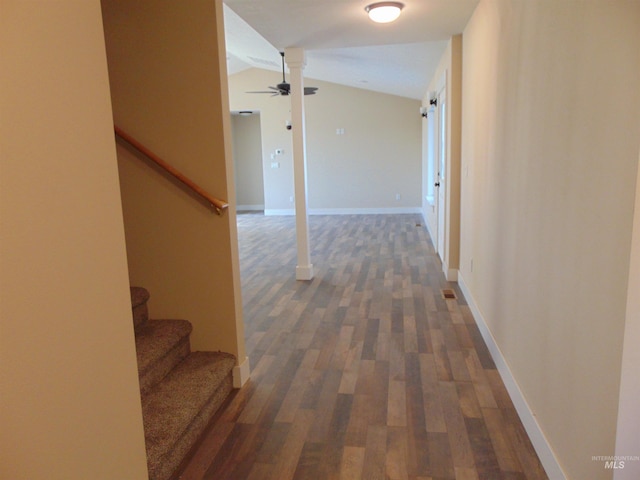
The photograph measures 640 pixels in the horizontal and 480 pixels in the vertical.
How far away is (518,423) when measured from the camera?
2.31 m

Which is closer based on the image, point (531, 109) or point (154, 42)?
point (531, 109)

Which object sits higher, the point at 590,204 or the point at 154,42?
the point at 154,42

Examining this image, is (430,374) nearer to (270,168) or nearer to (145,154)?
(145,154)

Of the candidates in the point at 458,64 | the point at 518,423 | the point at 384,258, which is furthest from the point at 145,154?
the point at 384,258

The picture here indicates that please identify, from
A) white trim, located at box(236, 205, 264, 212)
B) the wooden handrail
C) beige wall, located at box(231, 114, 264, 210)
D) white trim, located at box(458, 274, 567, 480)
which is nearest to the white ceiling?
the wooden handrail

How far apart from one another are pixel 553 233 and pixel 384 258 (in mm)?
4386

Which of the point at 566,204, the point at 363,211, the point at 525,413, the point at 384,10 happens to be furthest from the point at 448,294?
the point at 363,211

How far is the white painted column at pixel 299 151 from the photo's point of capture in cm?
493

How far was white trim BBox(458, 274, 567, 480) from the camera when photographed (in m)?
1.87

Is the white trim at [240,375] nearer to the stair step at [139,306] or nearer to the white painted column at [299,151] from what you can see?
the stair step at [139,306]

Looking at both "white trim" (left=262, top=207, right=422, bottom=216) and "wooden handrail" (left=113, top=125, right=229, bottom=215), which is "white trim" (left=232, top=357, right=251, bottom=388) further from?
"white trim" (left=262, top=207, right=422, bottom=216)

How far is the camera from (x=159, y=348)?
2.40 m

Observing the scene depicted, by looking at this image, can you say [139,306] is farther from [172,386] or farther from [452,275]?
[452,275]

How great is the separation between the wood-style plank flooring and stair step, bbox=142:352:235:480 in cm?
9
